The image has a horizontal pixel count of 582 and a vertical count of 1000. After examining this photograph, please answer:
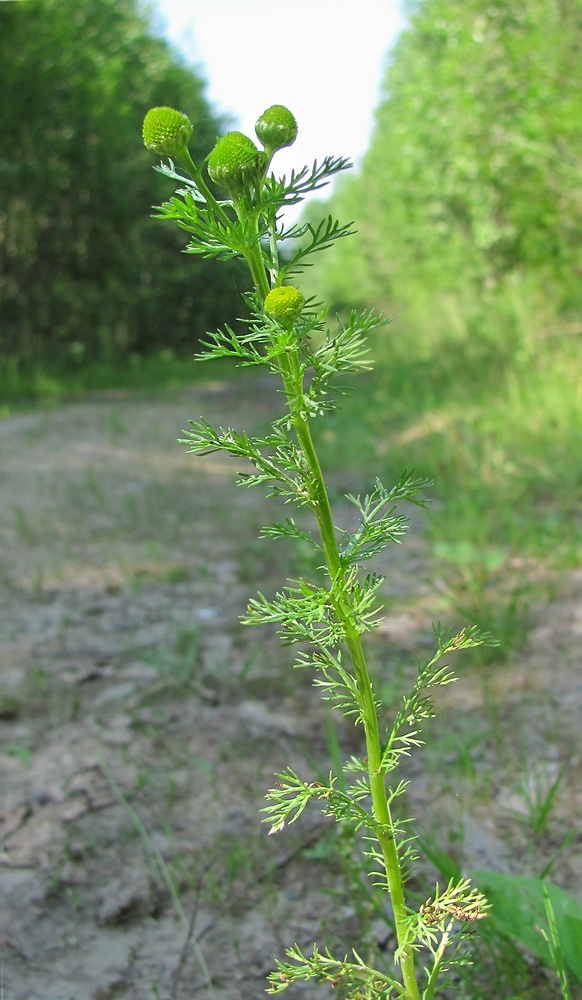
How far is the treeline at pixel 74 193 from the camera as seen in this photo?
34.8 ft

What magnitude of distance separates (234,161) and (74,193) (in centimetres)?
1260

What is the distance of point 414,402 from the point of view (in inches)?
277

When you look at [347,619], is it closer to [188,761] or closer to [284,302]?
[284,302]

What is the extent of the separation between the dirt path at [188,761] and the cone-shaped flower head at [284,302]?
1.21 meters

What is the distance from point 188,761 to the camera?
7.22 feet

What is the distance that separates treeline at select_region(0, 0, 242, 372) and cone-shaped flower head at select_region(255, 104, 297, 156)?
1014 cm

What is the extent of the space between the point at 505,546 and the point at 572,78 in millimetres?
4849

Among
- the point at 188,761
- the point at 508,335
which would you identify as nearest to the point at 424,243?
the point at 508,335

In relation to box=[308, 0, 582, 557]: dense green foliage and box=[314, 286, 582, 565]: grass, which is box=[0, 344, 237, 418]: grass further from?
box=[308, 0, 582, 557]: dense green foliage

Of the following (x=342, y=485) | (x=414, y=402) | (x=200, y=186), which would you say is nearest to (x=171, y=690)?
(x=200, y=186)

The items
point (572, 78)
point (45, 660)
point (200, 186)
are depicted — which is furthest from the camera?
point (572, 78)

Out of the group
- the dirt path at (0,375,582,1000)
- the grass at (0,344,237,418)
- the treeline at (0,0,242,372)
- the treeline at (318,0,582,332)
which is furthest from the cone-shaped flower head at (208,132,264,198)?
the treeline at (0,0,242,372)

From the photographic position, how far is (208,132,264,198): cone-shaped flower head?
82cm

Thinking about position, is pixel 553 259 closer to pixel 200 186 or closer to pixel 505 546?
pixel 505 546
